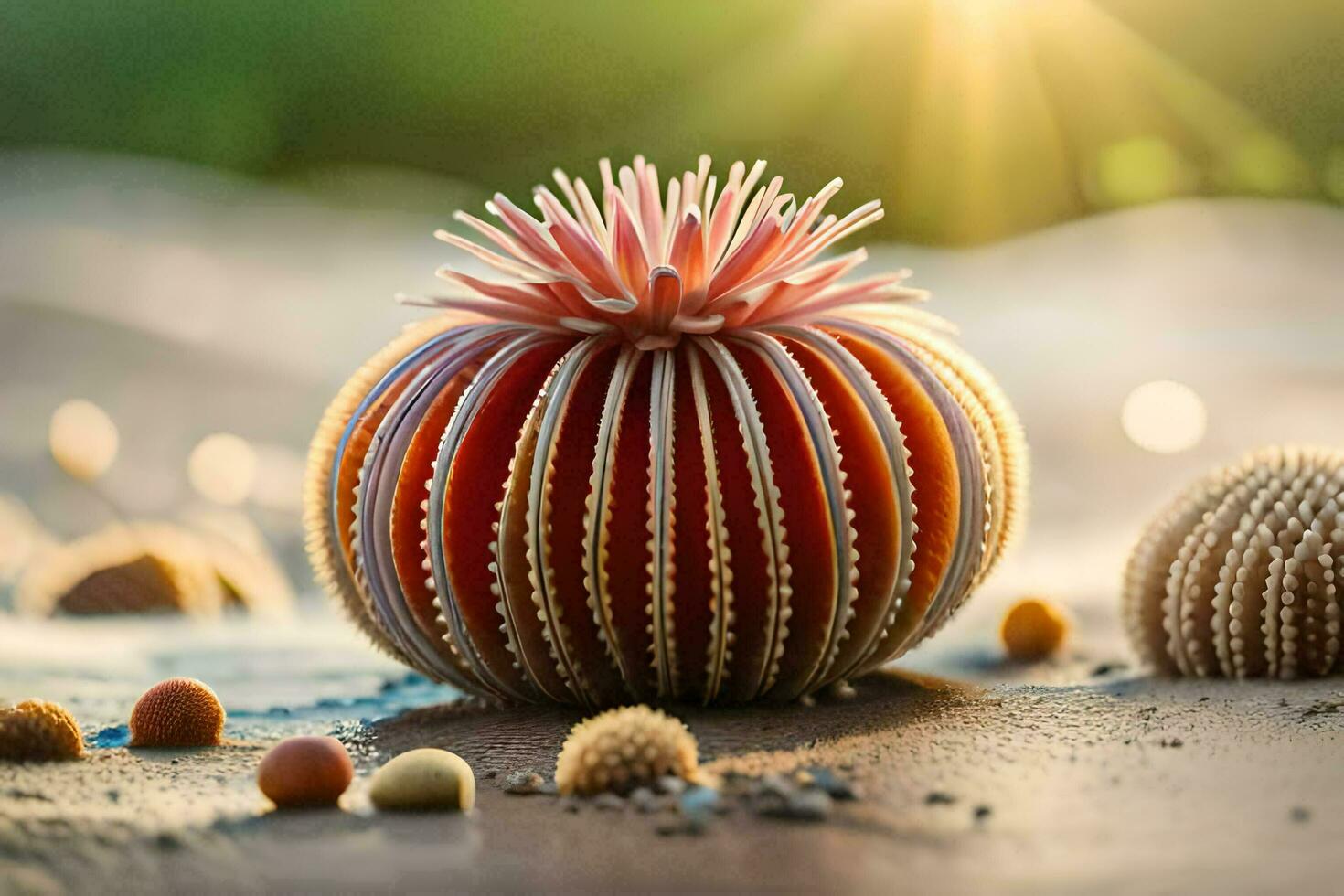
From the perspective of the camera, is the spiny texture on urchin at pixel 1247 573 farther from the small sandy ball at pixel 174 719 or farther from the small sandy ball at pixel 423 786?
the small sandy ball at pixel 174 719

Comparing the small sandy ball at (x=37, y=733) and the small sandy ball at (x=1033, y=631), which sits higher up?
the small sandy ball at (x=1033, y=631)

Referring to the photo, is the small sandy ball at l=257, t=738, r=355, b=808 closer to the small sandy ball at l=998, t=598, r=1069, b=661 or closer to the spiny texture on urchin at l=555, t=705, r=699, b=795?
the spiny texture on urchin at l=555, t=705, r=699, b=795

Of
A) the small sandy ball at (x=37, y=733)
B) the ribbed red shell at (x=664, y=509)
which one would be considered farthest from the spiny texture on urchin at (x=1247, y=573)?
the small sandy ball at (x=37, y=733)

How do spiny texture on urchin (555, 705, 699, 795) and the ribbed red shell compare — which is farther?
the ribbed red shell

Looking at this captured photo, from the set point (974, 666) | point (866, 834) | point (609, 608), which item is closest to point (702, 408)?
point (609, 608)

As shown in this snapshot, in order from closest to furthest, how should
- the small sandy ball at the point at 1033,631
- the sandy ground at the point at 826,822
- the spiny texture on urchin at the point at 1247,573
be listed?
the sandy ground at the point at 826,822, the spiny texture on urchin at the point at 1247,573, the small sandy ball at the point at 1033,631

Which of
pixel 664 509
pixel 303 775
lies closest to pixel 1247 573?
pixel 664 509

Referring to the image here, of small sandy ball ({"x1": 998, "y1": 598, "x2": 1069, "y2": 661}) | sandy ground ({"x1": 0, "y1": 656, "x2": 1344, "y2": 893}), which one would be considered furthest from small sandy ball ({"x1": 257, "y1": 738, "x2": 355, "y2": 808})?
small sandy ball ({"x1": 998, "y1": 598, "x2": 1069, "y2": 661})
